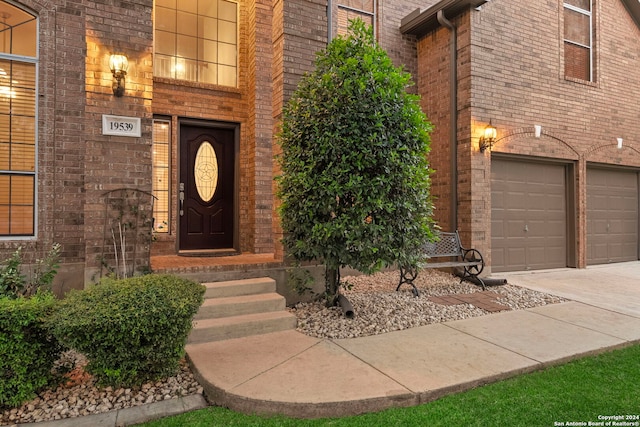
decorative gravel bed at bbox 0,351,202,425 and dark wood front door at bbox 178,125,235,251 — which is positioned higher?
dark wood front door at bbox 178,125,235,251

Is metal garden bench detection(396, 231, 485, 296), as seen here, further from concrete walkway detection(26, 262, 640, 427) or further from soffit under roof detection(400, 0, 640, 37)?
soffit under roof detection(400, 0, 640, 37)

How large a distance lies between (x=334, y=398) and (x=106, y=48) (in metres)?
4.44

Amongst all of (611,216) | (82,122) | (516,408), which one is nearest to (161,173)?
(82,122)

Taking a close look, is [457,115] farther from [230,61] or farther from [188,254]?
[188,254]

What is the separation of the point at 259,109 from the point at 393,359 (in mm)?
4808

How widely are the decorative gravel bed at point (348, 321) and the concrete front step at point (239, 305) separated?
14.3 inches

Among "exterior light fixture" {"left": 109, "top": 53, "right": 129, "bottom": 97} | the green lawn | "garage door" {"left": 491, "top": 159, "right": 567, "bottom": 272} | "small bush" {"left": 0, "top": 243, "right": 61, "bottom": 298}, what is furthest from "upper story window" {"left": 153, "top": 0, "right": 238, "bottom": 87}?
the green lawn

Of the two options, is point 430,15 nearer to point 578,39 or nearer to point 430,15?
point 430,15

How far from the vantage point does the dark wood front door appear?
6613 millimetres

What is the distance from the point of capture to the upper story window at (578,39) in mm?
8117

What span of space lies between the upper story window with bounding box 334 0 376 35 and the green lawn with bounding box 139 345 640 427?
6.89m

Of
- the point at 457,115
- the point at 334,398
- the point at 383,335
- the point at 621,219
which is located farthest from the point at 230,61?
the point at 621,219

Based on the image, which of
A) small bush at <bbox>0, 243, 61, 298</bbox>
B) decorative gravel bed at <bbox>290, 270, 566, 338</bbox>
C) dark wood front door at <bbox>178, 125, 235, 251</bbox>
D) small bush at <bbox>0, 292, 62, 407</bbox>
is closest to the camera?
small bush at <bbox>0, 292, 62, 407</bbox>

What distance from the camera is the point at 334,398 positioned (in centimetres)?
262
